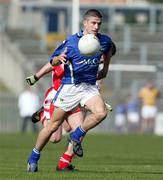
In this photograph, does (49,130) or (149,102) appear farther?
(149,102)

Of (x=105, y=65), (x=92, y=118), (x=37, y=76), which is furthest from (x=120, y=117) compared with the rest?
(x=92, y=118)

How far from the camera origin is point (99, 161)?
1825cm

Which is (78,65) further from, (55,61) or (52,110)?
(52,110)

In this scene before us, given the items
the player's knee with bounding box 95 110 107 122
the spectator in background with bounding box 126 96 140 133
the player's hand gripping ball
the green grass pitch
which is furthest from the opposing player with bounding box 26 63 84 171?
the spectator in background with bounding box 126 96 140 133

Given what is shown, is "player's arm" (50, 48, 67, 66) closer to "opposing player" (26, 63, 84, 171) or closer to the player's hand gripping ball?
the player's hand gripping ball

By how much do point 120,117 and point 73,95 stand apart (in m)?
Answer: 24.0

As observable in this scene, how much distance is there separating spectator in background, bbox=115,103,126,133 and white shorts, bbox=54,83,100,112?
24.0 m

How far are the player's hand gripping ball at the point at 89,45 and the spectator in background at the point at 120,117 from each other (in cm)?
2461

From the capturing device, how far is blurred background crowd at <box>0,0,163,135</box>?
123ft

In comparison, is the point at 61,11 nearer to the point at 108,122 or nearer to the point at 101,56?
the point at 108,122

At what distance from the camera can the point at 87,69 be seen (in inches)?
554

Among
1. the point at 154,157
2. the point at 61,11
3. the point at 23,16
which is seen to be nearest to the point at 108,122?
the point at 61,11

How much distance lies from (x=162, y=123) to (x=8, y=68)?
342 inches

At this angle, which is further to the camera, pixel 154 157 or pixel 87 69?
pixel 154 157
